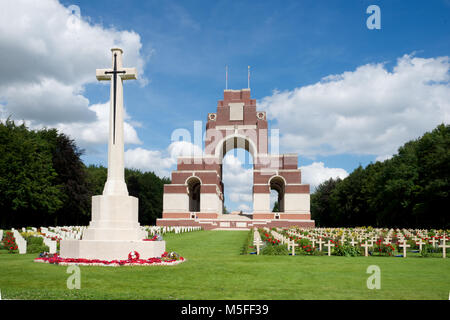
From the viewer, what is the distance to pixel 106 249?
1039cm

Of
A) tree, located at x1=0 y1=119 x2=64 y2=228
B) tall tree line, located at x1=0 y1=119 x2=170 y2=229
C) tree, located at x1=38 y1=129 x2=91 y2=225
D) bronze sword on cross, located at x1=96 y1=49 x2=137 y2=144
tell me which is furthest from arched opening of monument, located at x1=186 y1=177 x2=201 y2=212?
bronze sword on cross, located at x1=96 y1=49 x2=137 y2=144

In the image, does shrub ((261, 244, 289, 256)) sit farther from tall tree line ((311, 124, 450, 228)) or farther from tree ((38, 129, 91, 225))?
tree ((38, 129, 91, 225))

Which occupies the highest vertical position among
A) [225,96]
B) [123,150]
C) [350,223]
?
[225,96]

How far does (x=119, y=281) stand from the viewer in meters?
7.36

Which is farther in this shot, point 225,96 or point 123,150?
point 225,96

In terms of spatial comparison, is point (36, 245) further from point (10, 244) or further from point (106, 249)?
point (106, 249)

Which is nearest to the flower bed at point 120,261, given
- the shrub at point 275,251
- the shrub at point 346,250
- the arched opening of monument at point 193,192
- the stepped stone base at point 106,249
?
the stepped stone base at point 106,249

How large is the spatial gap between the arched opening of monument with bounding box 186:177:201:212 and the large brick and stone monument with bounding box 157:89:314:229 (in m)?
0.22

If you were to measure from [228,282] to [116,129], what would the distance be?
6.53m

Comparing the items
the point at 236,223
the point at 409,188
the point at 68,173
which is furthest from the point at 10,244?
the point at 409,188

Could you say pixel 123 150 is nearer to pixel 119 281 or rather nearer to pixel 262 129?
pixel 119 281

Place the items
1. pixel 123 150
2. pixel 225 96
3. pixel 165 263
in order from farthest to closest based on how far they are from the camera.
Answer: pixel 225 96 < pixel 123 150 < pixel 165 263
